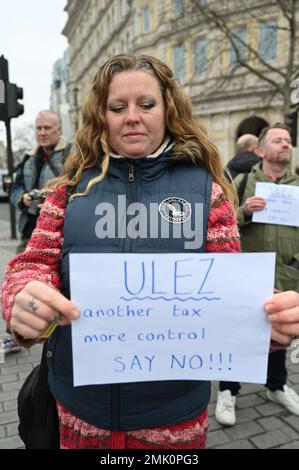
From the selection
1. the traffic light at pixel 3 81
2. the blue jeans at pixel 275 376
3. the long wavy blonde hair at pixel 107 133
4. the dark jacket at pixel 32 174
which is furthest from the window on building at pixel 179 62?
the long wavy blonde hair at pixel 107 133

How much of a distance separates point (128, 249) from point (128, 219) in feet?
0.36

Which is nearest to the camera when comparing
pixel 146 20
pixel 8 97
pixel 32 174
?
pixel 32 174

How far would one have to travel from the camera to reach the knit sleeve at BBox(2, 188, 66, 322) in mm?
1415

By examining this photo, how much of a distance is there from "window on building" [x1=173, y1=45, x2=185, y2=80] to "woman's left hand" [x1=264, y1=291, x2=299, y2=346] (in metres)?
29.6

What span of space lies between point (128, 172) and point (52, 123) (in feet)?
8.42

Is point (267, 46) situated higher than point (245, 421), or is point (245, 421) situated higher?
point (267, 46)

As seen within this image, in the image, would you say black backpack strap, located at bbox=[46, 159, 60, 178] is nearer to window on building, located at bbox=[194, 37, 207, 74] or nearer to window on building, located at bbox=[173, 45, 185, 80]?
window on building, located at bbox=[194, 37, 207, 74]

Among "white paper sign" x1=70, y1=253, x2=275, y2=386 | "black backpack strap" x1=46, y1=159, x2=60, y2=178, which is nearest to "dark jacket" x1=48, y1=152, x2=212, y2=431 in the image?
"white paper sign" x1=70, y1=253, x2=275, y2=386

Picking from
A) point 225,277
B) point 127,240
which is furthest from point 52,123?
point 225,277

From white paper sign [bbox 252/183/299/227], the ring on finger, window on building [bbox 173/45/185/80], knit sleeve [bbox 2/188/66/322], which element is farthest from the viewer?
window on building [bbox 173/45/185/80]

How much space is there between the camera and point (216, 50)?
19.8m

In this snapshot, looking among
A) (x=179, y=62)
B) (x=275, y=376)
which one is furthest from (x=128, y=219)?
(x=179, y=62)

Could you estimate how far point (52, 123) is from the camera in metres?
3.80

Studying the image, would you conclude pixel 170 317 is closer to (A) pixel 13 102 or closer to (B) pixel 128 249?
(B) pixel 128 249
